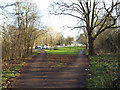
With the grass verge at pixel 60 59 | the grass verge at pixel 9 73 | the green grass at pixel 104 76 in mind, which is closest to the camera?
the green grass at pixel 104 76

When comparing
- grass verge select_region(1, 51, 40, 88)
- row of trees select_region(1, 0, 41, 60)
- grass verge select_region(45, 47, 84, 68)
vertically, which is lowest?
grass verge select_region(1, 51, 40, 88)

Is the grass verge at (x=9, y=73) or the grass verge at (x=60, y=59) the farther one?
the grass verge at (x=60, y=59)

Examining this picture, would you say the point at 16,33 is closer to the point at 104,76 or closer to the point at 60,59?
the point at 60,59

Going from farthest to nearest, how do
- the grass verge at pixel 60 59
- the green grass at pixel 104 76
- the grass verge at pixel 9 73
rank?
the grass verge at pixel 60 59
the grass verge at pixel 9 73
the green grass at pixel 104 76

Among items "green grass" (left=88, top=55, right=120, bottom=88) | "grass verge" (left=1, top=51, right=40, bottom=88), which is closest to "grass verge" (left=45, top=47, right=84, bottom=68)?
"grass verge" (left=1, top=51, right=40, bottom=88)

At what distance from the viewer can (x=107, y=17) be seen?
1459 cm

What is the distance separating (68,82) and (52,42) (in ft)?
120

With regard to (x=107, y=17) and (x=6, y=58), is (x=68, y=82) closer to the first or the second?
(x=6, y=58)

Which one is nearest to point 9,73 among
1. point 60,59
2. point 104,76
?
point 104,76

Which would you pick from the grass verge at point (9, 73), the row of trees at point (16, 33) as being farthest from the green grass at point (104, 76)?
the row of trees at point (16, 33)

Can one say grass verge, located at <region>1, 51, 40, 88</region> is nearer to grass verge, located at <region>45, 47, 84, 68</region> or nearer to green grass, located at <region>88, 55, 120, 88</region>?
grass verge, located at <region>45, 47, 84, 68</region>

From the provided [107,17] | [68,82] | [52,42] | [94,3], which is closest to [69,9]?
[94,3]

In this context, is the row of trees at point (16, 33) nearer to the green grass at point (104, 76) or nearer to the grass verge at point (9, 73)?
the grass verge at point (9, 73)

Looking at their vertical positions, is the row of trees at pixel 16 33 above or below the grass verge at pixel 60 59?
above
